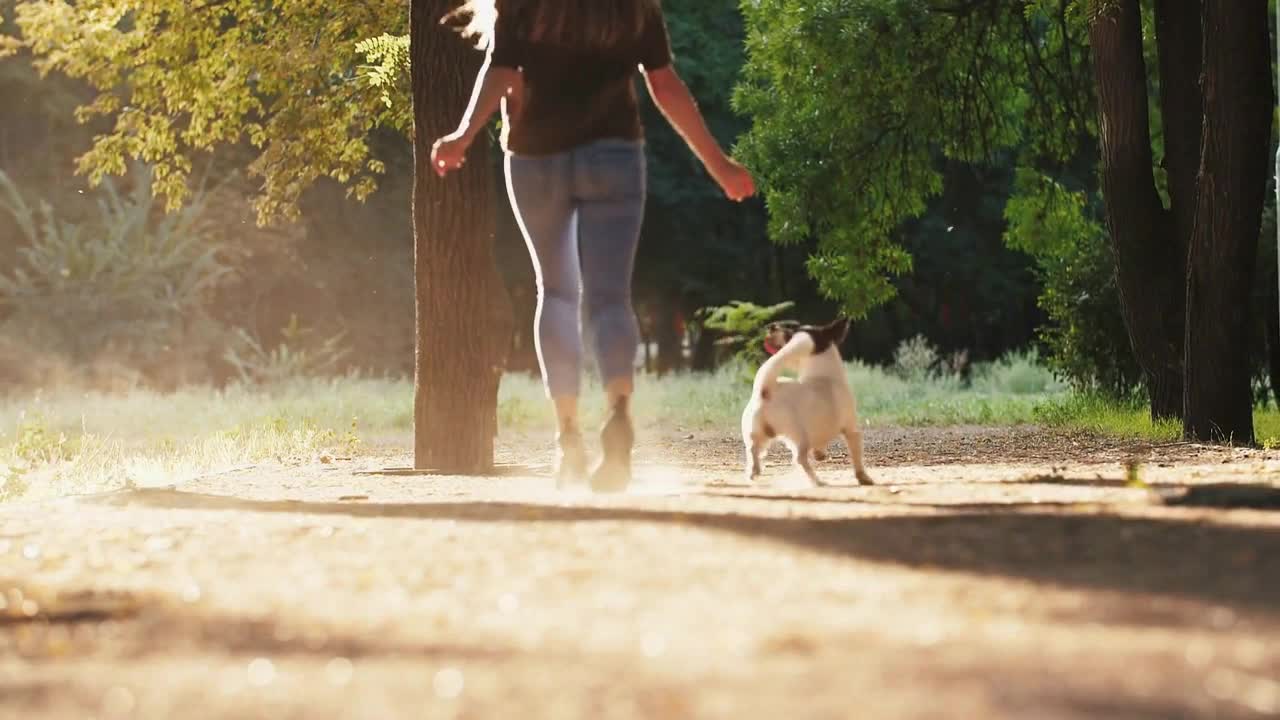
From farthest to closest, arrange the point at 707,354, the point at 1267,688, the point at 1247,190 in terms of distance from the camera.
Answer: the point at 707,354, the point at 1247,190, the point at 1267,688

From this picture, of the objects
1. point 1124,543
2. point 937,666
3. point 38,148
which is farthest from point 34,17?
point 38,148

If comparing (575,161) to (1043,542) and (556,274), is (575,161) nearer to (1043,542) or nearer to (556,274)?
(556,274)

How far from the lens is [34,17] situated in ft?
54.8

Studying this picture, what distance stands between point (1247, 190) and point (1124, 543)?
329 inches

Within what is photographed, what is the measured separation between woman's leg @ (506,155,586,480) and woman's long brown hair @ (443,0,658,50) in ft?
1.65

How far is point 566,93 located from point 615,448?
145 centimetres

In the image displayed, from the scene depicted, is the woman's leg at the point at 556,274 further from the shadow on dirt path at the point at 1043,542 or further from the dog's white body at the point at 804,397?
the dog's white body at the point at 804,397

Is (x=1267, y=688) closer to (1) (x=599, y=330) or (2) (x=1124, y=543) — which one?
(2) (x=1124, y=543)

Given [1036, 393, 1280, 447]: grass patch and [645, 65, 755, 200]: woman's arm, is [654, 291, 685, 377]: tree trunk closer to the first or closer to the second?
[1036, 393, 1280, 447]: grass patch

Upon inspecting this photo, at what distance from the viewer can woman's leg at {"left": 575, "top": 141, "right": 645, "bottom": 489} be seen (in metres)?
7.71

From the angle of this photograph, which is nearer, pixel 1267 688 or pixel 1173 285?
pixel 1267 688

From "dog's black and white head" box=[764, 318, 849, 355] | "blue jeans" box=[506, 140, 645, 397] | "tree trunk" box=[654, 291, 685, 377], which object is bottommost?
"tree trunk" box=[654, 291, 685, 377]

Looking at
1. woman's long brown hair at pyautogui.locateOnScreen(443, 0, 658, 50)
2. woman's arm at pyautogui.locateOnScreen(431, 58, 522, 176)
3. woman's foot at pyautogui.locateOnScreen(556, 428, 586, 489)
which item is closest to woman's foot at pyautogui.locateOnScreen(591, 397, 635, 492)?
woman's foot at pyautogui.locateOnScreen(556, 428, 586, 489)

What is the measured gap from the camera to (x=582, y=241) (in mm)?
7832
